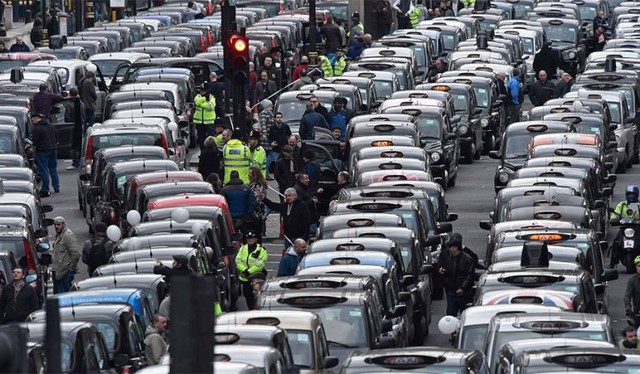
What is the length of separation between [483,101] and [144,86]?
261 inches

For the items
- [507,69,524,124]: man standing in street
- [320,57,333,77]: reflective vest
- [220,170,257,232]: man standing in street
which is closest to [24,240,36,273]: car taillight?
[220,170,257,232]: man standing in street

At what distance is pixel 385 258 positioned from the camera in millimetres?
22453

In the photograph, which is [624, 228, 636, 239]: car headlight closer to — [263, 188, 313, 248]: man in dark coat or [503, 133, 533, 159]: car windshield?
[263, 188, 313, 248]: man in dark coat

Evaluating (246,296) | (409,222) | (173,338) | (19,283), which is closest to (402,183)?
(409,222)

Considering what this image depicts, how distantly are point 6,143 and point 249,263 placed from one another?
1104 cm

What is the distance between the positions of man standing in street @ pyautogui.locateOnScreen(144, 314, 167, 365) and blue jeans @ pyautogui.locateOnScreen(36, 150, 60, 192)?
16.7 meters

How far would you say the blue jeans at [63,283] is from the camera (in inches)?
996

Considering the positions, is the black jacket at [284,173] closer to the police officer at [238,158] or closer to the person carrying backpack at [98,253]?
the police officer at [238,158]

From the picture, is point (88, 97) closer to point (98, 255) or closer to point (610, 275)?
point (98, 255)

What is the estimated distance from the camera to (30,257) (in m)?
23.9

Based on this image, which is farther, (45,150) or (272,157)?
(45,150)

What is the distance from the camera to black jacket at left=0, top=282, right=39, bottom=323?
2202 centimetres

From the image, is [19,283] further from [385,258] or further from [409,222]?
[409,222]

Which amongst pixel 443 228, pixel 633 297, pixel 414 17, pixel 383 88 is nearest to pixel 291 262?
pixel 443 228
